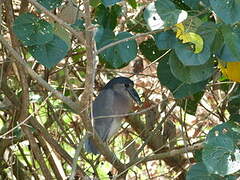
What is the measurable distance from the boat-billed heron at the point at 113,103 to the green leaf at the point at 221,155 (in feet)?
4.31

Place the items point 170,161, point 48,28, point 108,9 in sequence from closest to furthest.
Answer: point 48,28
point 108,9
point 170,161

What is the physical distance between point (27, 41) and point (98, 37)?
0.72 feet

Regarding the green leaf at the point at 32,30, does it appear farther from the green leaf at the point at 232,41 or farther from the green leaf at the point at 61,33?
the green leaf at the point at 232,41

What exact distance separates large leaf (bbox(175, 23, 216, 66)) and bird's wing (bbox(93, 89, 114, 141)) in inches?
56.6

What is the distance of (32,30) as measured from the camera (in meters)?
1.89

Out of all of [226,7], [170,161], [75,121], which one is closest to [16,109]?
[75,121]

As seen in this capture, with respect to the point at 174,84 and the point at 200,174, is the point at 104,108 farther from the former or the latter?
the point at 200,174

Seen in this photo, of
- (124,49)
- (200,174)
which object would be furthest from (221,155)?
(124,49)

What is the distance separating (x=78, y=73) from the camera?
3199mm

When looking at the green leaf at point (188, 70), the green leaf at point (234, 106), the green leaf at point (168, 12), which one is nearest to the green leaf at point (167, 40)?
the green leaf at point (188, 70)

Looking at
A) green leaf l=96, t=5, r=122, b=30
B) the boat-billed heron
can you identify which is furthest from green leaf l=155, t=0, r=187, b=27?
the boat-billed heron

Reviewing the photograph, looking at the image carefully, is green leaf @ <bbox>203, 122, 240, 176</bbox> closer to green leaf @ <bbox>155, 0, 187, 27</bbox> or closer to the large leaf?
the large leaf

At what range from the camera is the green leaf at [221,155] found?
166 cm

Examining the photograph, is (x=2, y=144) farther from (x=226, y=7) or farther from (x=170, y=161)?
(x=226, y=7)
